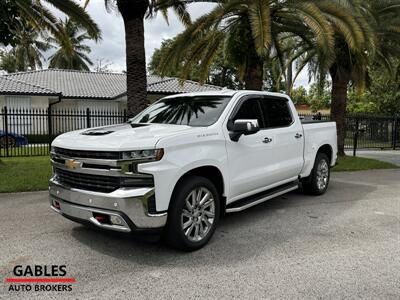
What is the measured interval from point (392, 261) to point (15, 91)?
887 inches

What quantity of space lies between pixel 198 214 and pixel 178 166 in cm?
73

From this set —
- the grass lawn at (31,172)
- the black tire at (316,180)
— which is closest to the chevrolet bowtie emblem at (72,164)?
the grass lawn at (31,172)

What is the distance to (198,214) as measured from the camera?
168 inches

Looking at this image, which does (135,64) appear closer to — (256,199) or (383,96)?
(256,199)

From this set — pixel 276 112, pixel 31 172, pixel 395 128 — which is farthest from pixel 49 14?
pixel 395 128

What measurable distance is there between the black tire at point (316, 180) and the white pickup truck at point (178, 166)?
46.4 inches

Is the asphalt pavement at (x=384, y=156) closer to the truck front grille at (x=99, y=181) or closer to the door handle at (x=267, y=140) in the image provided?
the door handle at (x=267, y=140)

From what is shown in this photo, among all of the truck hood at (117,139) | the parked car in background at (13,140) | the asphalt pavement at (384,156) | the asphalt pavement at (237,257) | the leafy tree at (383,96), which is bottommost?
the asphalt pavement at (237,257)

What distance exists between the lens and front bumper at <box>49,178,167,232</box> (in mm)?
3672

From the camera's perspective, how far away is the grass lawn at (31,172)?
7.72 metres

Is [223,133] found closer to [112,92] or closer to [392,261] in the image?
[392,261]

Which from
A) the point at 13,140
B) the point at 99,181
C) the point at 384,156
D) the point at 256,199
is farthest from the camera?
the point at 13,140

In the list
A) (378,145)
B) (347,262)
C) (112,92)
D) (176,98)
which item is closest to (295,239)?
(347,262)

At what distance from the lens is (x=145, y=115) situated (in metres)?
5.75
